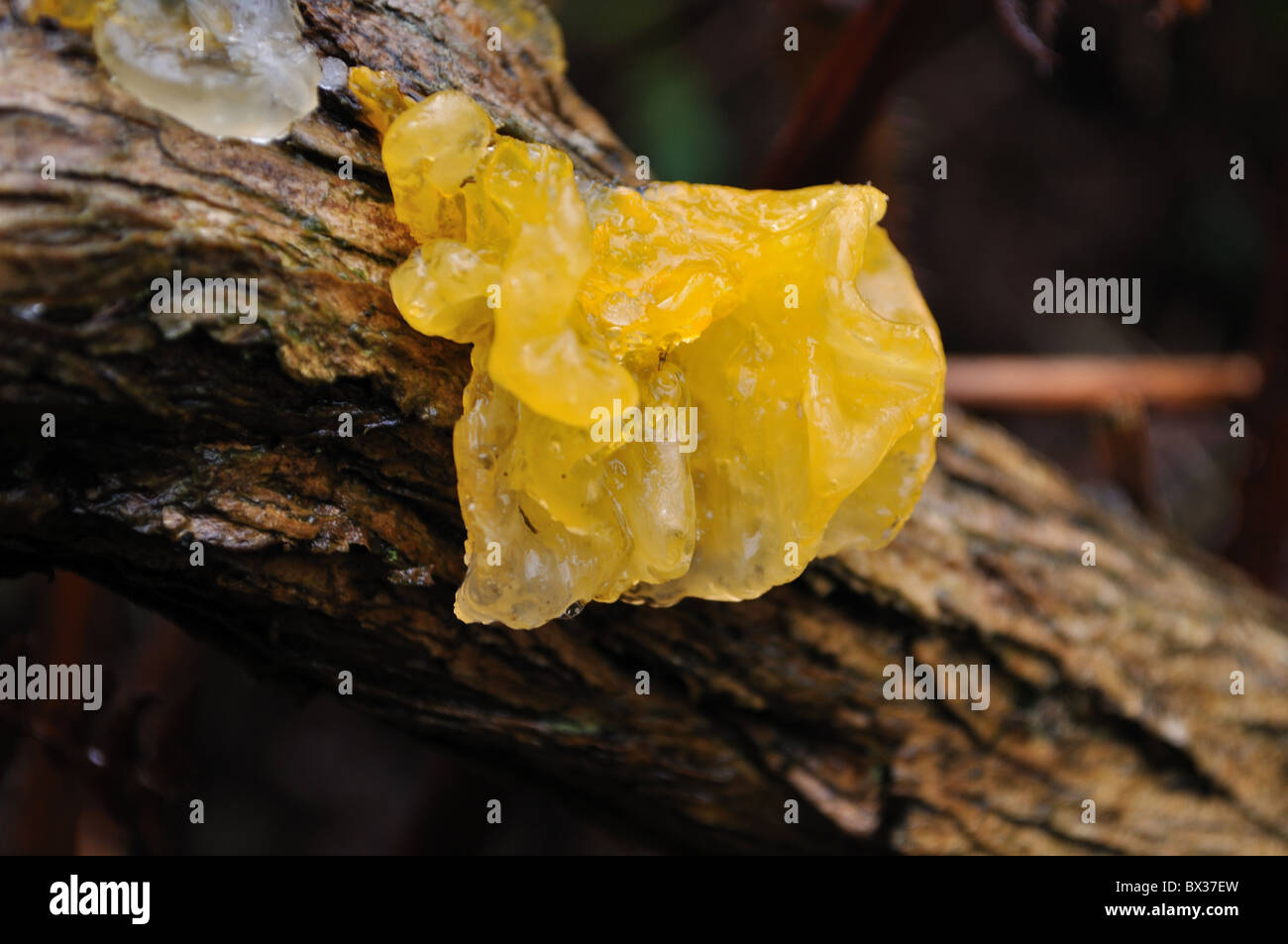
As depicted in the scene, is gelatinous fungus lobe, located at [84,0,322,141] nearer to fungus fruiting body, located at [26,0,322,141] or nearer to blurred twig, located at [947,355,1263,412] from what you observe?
fungus fruiting body, located at [26,0,322,141]

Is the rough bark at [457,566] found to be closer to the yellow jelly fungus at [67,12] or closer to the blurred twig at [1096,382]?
the yellow jelly fungus at [67,12]

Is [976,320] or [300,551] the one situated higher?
[976,320]

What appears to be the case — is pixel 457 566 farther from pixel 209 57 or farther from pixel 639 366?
pixel 209 57

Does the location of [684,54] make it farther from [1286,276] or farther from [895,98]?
[1286,276]

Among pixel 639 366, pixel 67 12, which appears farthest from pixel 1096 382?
pixel 67 12

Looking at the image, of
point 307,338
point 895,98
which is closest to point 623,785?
point 307,338

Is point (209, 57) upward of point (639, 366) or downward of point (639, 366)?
upward

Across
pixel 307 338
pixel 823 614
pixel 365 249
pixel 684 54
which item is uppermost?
pixel 684 54
